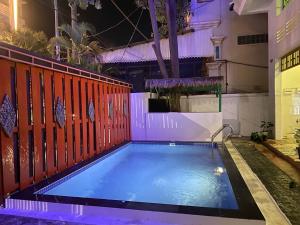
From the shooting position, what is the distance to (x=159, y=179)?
6445mm

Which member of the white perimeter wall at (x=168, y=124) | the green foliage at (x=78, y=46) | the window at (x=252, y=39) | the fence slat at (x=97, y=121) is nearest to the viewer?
the fence slat at (x=97, y=121)

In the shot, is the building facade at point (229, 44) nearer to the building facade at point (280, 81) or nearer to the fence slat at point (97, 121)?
the building facade at point (280, 81)

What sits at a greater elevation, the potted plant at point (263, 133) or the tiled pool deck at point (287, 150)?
the potted plant at point (263, 133)

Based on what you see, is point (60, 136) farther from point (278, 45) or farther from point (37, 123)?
point (278, 45)

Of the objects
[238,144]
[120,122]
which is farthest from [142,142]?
[238,144]

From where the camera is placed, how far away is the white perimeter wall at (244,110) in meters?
11.7

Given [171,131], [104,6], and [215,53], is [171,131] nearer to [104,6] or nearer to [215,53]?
[215,53]

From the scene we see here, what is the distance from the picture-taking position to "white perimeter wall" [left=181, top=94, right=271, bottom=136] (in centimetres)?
1167

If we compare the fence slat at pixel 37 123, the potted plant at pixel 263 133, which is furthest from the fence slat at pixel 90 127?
the potted plant at pixel 263 133

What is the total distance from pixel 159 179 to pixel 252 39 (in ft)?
31.8

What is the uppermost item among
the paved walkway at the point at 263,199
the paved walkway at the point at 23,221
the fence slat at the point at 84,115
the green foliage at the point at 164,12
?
the green foliage at the point at 164,12

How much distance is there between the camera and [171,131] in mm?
10734

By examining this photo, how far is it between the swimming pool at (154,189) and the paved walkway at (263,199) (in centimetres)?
15

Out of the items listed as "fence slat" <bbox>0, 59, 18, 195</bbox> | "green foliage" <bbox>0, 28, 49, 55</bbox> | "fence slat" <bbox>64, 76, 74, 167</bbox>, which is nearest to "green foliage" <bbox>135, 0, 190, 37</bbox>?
"green foliage" <bbox>0, 28, 49, 55</bbox>
